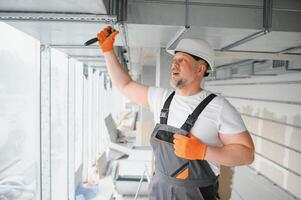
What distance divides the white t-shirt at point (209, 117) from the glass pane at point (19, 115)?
118 cm

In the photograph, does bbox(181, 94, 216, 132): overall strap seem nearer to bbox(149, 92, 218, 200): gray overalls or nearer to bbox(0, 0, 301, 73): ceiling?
bbox(149, 92, 218, 200): gray overalls

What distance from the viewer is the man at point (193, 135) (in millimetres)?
1374

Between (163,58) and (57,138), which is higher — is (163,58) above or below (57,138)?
above

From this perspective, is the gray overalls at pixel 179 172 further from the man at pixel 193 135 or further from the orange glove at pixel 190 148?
the orange glove at pixel 190 148

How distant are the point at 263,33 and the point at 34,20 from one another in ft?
4.49

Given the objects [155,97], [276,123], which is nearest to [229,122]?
[155,97]

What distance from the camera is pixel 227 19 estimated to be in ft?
5.19

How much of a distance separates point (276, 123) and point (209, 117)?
1990 mm

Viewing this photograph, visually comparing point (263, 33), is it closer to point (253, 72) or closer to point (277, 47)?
point (277, 47)

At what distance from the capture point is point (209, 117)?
58.8 inches

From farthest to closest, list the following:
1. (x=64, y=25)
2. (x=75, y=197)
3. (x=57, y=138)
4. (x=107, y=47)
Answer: (x=75, y=197), (x=57, y=138), (x=107, y=47), (x=64, y=25)

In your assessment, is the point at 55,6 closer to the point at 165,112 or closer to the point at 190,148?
A: the point at 165,112

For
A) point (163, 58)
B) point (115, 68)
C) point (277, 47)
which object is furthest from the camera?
point (163, 58)

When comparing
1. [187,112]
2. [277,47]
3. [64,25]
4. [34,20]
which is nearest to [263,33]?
[277,47]
